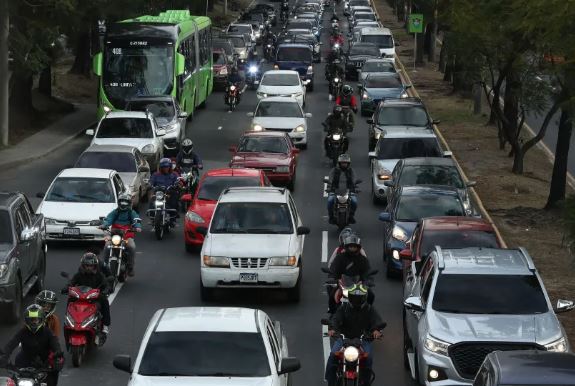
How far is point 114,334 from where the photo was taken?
70.7 feet

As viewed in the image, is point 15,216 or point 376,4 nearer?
point 15,216

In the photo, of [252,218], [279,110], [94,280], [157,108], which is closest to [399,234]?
[252,218]

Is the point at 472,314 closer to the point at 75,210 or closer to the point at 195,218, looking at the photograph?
the point at 195,218

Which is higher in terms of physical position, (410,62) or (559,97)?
(559,97)

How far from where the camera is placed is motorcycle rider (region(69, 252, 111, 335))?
19844mm

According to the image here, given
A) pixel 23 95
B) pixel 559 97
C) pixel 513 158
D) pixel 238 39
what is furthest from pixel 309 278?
pixel 238 39

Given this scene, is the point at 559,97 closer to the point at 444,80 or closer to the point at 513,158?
the point at 513,158

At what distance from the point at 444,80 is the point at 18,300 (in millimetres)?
50319

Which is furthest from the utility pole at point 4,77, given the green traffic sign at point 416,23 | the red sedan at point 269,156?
the green traffic sign at point 416,23

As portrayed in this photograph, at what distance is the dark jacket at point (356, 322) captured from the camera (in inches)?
660

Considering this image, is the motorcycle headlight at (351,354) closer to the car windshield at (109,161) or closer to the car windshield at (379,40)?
the car windshield at (109,161)

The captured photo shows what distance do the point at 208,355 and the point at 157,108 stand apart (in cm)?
2867

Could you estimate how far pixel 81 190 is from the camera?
96.4ft

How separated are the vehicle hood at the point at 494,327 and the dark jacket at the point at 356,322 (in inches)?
26.7
